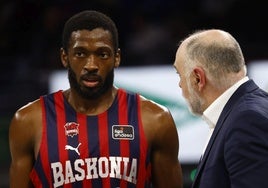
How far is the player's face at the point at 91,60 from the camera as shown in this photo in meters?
2.95

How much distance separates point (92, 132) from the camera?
3.06 metres

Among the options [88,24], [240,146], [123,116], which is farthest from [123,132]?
[240,146]

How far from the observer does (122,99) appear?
313cm

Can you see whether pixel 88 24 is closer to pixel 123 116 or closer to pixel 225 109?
pixel 123 116

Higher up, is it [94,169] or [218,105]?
[218,105]

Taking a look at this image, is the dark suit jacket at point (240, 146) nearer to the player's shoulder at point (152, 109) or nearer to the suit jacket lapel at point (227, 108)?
the suit jacket lapel at point (227, 108)

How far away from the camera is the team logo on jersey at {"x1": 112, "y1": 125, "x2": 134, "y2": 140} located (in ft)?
10.0

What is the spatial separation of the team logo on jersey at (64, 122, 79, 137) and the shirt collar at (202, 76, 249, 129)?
0.72m

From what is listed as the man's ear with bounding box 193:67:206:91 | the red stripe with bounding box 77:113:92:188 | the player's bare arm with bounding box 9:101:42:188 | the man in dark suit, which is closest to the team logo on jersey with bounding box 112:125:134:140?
the red stripe with bounding box 77:113:92:188

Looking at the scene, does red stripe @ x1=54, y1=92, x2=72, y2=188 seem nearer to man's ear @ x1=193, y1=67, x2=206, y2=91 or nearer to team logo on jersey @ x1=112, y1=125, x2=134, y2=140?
team logo on jersey @ x1=112, y1=125, x2=134, y2=140

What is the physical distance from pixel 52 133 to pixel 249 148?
1072 mm

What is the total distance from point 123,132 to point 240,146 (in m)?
0.90

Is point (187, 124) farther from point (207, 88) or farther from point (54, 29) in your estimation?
point (207, 88)

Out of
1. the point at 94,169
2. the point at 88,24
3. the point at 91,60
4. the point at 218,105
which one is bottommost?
the point at 94,169
